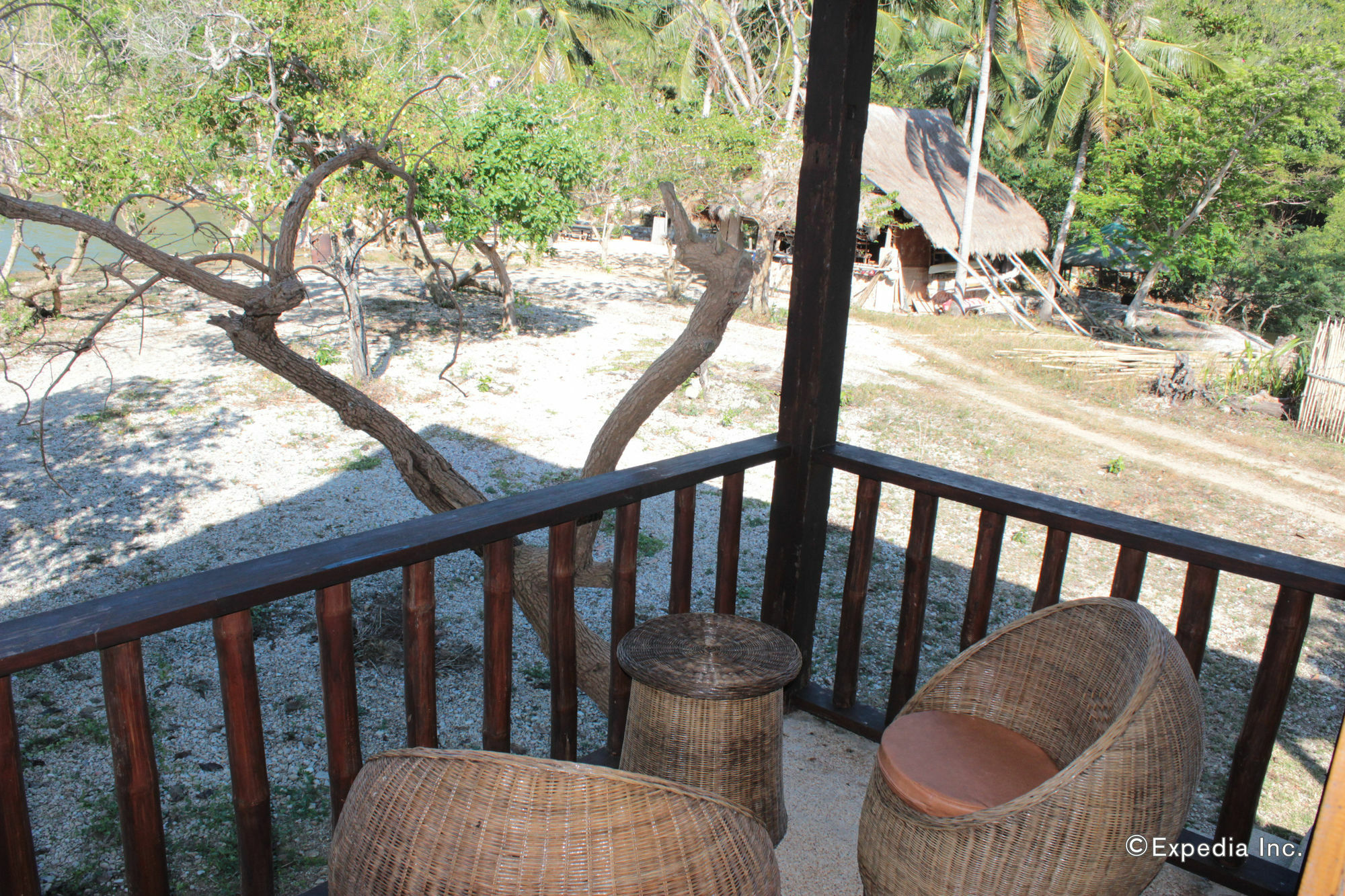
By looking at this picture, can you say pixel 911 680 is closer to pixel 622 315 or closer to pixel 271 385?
pixel 271 385

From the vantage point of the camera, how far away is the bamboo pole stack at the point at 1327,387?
29.7 feet

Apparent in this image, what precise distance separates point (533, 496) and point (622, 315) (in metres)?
11.7

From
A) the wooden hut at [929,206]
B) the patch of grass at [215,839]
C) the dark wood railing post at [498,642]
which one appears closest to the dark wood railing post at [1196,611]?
the dark wood railing post at [498,642]

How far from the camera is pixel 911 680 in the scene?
8.06 ft

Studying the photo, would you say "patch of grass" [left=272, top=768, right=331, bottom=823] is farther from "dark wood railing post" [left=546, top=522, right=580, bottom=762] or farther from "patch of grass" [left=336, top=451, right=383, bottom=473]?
"patch of grass" [left=336, top=451, right=383, bottom=473]

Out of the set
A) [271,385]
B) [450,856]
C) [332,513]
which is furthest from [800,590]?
[271,385]

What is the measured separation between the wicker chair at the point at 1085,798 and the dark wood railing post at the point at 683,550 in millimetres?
798

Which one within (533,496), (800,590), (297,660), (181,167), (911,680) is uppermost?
(181,167)

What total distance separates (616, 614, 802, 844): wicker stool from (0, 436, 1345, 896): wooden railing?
8.5 inches

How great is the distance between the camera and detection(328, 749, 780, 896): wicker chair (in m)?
1.14

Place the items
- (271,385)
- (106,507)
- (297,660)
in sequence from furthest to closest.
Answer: (271,385)
(106,507)
(297,660)

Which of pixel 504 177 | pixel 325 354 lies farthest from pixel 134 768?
pixel 325 354

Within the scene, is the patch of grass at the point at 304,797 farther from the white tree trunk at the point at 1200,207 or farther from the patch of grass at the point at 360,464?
the white tree trunk at the point at 1200,207

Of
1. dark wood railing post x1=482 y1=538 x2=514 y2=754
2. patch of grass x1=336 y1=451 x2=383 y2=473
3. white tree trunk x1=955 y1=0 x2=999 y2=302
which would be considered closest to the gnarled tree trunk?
dark wood railing post x1=482 y1=538 x2=514 y2=754
